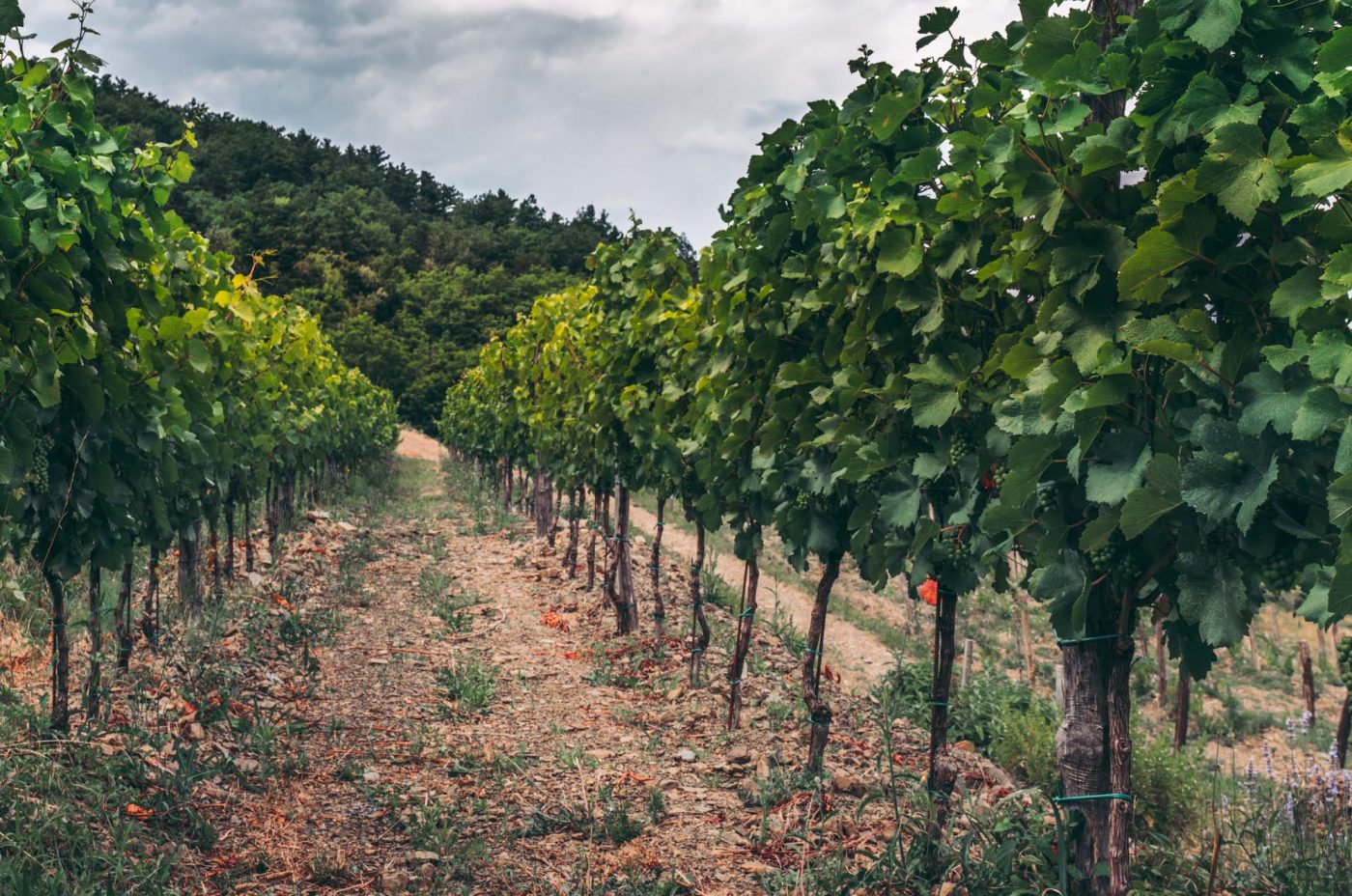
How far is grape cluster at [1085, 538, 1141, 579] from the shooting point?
2.84 metres

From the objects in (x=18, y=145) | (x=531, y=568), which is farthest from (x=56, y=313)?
(x=531, y=568)

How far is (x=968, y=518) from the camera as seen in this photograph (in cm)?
376

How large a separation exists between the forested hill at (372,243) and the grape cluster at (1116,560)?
52515 mm

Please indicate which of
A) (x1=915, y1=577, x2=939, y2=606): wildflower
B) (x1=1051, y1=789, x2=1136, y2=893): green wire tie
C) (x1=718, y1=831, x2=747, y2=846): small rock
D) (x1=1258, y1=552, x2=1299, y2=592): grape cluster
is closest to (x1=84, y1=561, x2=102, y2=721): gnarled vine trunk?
(x1=718, y1=831, x2=747, y2=846): small rock

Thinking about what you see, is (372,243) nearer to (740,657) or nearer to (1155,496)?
(740,657)

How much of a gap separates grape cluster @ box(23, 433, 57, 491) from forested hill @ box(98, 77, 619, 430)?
50250 millimetres

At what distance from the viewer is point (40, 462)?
14.2ft

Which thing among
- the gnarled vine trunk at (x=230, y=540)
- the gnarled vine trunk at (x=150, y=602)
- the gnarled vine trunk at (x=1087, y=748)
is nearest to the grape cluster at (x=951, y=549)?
the gnarled vine trunk at (x=1087, y=748)

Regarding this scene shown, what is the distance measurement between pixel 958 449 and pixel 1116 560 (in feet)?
3.24

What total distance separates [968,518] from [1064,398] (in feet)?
3.63

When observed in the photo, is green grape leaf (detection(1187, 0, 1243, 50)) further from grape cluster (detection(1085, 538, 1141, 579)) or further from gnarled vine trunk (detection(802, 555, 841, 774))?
gnarled vine trunk (detection(802, 555, 841, 774))

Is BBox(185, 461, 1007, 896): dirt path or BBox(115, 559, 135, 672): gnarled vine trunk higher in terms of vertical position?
BBox(115, 559, 135, 672): gnarled vine trunk

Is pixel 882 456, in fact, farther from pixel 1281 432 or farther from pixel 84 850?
pixel 84 850

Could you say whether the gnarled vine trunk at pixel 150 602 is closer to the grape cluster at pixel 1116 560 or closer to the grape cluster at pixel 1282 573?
the grape cluster at pixel 1116 560
